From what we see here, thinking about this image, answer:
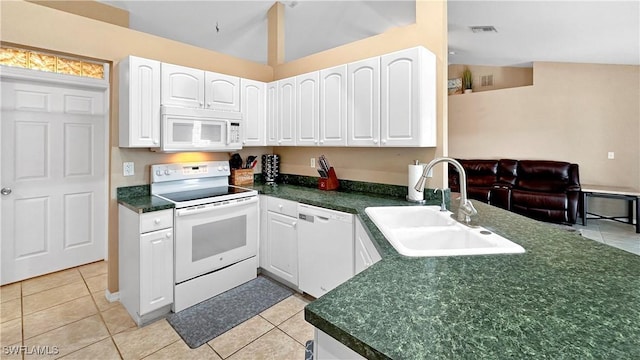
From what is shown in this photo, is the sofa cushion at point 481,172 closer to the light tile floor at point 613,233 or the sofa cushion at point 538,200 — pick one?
the sofa cushion at point 538,200

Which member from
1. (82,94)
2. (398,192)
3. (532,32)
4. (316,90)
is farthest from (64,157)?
(532,32)

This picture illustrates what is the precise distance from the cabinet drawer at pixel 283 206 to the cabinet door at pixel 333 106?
0.68 metres

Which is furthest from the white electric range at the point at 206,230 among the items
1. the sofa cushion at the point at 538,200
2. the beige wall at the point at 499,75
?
the beige wall at the point at 499,75

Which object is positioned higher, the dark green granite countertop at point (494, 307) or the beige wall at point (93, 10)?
the beige wall at point (93, 10)

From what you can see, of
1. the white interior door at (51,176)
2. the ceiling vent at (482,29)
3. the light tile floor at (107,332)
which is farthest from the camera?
the ceiling vent at (482,29)

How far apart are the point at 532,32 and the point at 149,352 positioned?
5.67 meters

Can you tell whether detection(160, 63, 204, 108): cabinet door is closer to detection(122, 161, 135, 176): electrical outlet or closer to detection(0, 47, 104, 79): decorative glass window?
detection(122, 161, 135, 176): electrical outlet

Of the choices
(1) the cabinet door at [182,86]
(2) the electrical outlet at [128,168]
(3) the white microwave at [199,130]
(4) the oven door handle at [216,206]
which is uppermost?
(1) the cabinet door at [182,86]

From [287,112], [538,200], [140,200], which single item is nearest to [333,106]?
[287,112]

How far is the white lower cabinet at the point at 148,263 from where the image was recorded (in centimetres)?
224

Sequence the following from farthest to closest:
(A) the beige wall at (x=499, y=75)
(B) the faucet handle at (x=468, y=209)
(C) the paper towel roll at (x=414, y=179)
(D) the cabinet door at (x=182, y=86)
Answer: (A) the beige wall at (x=499, y=75), (D) the cabinet door at (x=182, y=86), (C) the paper towel roll at (x=414, y=179), (B) the faucet handle at (x=468, y=209)

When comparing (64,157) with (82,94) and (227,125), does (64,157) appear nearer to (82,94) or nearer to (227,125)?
(82,94)

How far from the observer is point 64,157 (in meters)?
3.11

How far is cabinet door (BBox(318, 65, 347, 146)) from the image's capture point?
2.70 m
